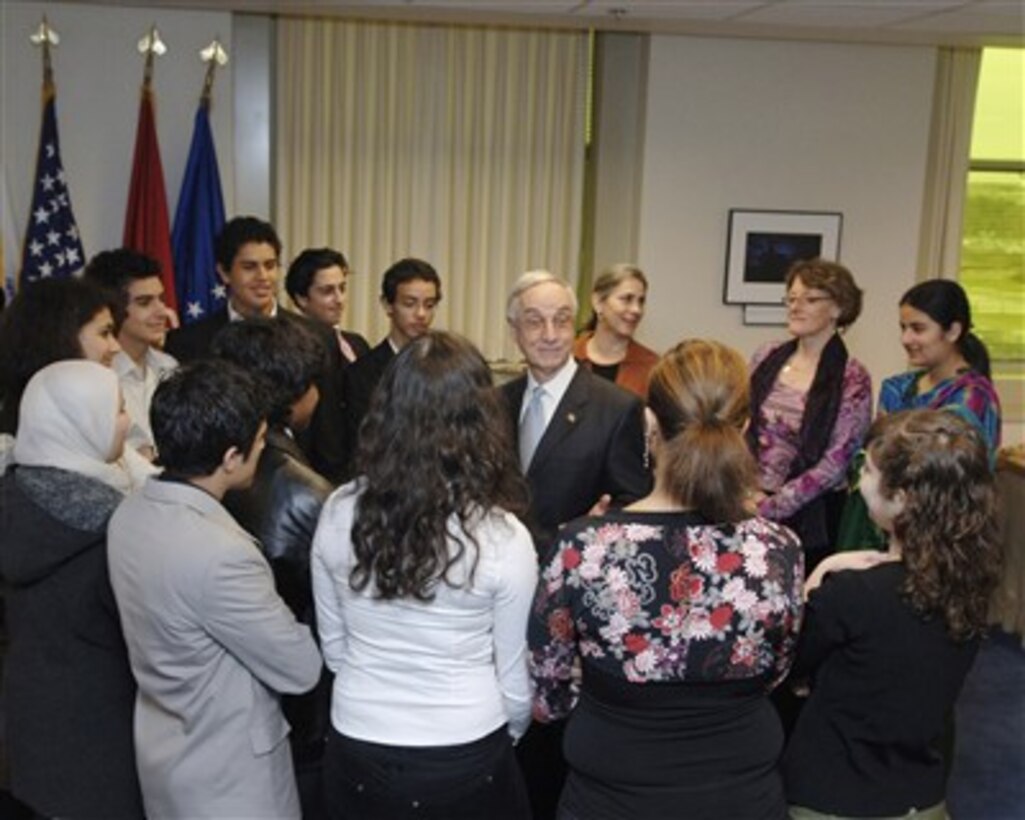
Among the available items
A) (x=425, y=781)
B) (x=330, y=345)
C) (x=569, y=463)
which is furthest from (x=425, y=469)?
(x=330, y=345)

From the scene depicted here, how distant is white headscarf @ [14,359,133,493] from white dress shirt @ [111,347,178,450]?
2.86 feet

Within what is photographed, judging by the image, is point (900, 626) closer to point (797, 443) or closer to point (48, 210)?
point (797, 443)

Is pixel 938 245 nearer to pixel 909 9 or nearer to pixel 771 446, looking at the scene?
pixel 909 9

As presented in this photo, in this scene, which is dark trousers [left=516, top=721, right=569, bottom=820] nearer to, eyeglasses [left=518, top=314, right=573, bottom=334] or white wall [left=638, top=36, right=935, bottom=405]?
eyeglasses [left=518, top=314, right=573, bottom=334]

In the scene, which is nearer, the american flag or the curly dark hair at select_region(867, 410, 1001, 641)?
the curly dark hair at select_region(867, 410, 1001, 641)

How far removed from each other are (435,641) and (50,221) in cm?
402

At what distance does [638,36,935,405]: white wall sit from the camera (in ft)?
18.6

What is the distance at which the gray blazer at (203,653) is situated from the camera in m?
1.77

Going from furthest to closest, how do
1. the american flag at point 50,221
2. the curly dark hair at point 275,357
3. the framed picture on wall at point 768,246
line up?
the framed picture on wall at point 768,246, the american flag at point 50,221, the curly dark hair at point 275,357

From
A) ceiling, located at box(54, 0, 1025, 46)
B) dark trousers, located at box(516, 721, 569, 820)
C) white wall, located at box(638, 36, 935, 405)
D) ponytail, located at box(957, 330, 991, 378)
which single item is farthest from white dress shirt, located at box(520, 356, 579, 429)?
white wall, located at box(638, 36, 935, 405)

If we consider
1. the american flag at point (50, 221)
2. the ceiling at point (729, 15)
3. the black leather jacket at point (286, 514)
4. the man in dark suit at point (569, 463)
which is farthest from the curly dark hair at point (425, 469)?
the american flag at point (50, 221)

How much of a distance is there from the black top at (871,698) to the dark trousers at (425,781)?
1.70ft

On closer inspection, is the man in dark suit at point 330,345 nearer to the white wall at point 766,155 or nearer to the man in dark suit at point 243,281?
the man in dark suit at point 243,281

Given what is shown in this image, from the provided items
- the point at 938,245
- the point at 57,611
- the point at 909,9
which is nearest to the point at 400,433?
the point at 57,611
